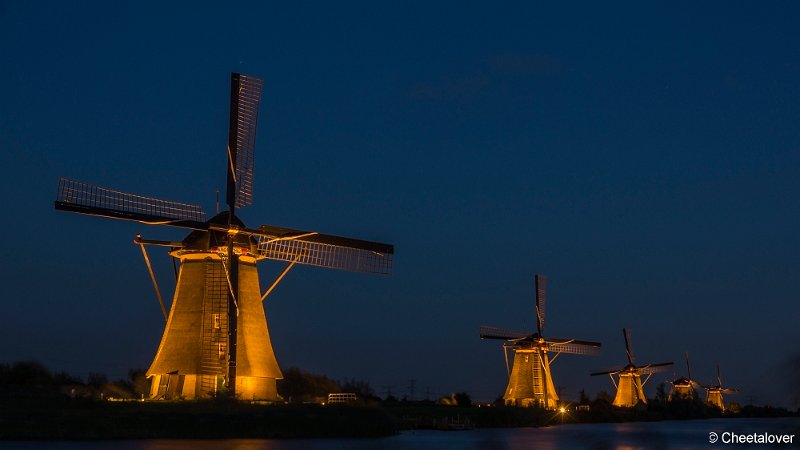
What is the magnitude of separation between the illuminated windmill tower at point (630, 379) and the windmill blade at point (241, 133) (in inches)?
2713

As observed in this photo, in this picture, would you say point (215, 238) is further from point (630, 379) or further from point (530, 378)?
point (630, 379)

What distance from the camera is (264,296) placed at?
41.6 meters

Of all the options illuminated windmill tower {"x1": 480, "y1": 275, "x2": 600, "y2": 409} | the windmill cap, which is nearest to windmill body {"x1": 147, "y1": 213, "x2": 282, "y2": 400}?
the windmill cap

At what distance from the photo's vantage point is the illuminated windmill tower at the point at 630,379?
3996 inches

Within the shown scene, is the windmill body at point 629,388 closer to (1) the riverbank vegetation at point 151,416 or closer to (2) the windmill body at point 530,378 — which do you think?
(2) the windmill body at point 530,378

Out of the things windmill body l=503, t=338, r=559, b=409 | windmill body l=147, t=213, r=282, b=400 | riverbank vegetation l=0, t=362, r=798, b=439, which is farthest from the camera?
windmill body l=503, t=338, r=559, b=409

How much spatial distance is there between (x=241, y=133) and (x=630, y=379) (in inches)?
2795

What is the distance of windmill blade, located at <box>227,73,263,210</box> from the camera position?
136 feet

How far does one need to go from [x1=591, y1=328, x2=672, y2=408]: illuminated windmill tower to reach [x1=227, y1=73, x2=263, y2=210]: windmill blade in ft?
226

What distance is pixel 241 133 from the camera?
4250 centimetres

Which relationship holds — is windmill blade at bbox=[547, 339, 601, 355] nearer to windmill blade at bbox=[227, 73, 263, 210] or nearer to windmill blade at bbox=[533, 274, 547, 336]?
windmill blade at bbox=[533, 274, 547, 336]

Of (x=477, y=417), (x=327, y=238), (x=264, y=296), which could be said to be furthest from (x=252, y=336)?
(x=477, y=417)

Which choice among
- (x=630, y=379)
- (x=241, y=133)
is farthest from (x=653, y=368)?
(x=241, y=133)

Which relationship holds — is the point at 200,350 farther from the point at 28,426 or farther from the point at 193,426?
the point at 28,426
